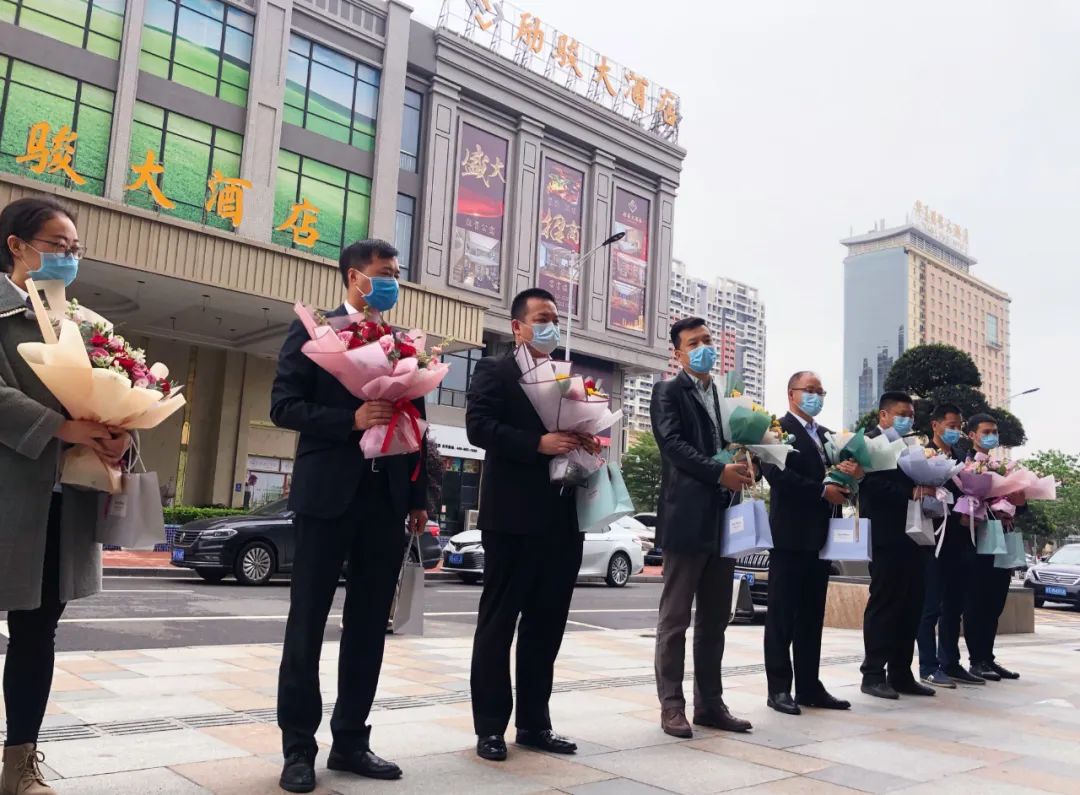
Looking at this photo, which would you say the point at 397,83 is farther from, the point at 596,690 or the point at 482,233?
the point at 596,690

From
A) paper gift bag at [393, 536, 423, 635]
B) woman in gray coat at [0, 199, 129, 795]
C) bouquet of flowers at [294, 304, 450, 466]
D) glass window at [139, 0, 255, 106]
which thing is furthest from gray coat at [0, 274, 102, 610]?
glass window at [139, 0, 255, 106]

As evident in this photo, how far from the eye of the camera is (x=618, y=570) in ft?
59.3

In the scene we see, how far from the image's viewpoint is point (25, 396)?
2.86m

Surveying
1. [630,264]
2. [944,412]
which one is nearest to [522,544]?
[944,412]

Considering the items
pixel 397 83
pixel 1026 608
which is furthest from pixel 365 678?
pixel 397 83

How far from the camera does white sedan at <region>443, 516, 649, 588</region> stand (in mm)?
16734

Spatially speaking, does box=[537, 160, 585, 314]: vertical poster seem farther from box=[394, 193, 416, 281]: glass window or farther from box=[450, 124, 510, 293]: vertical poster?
box=[394, 193, 416, 281]: glass window

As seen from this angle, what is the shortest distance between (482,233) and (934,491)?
22943 mm

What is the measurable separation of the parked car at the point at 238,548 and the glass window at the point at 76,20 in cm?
1323

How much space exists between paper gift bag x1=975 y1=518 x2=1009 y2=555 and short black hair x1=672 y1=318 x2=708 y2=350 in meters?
3.67

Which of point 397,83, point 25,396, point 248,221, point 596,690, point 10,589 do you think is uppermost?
point 397,83

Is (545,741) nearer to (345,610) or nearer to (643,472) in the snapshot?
(345,610)

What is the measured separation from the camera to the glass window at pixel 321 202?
23.7 metres

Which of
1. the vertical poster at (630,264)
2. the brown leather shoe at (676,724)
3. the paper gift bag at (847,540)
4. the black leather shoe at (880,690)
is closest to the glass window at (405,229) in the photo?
the vertical poster at (630,264)
